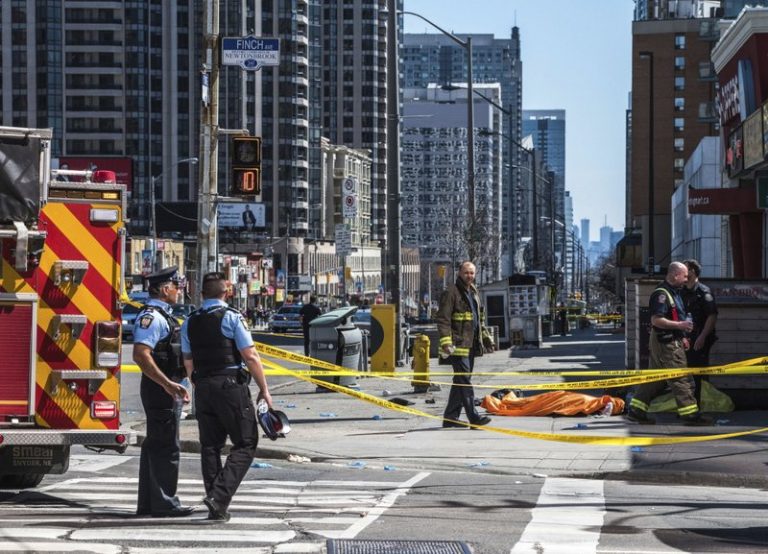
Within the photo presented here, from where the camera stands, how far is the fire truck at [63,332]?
427 inches

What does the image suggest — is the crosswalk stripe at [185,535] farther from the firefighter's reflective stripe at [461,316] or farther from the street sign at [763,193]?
the street sign at [763,193]

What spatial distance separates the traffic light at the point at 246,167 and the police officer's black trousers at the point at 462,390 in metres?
3.86

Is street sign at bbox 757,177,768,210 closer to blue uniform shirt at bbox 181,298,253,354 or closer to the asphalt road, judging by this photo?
the asphalt road

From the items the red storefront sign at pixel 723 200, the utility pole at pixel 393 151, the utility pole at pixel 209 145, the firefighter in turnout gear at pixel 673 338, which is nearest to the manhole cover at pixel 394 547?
the firefighter in turnout gear at pixel 673 338

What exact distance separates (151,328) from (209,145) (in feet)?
28.4

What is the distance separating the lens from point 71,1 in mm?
137000

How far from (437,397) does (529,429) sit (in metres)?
5.29

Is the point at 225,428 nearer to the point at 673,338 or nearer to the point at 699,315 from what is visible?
the point at 673,338

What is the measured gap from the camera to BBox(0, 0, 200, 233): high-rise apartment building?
138m

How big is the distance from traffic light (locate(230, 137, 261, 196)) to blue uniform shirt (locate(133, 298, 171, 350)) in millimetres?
7963

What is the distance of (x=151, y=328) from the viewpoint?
1062cm

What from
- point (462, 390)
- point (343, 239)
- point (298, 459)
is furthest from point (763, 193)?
point (298, 459)

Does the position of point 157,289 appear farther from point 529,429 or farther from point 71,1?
point 71,1

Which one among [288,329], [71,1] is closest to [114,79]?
[71,1]
